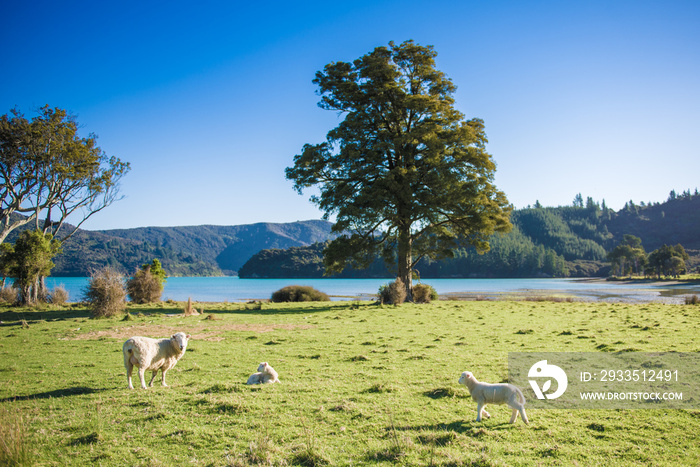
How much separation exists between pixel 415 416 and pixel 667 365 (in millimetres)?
6147

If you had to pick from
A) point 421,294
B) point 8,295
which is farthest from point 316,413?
point 8,295

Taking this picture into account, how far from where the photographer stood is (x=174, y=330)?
1483cm

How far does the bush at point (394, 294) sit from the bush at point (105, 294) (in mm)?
15900

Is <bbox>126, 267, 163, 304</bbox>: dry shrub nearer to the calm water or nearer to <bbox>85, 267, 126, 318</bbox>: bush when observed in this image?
the calm water

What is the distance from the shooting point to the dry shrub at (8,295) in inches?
1098

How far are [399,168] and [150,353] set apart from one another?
20548mm

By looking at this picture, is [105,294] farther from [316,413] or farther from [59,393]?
[316,413]

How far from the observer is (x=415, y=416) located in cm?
572

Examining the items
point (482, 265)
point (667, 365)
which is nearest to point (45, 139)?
point (667, 365)

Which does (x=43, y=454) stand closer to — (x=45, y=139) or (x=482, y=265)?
(x=45, y=139)

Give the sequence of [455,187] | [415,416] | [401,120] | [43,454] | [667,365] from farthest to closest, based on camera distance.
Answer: [401,120] → [455,187] → [667,365] → [415,416] → [43,454]

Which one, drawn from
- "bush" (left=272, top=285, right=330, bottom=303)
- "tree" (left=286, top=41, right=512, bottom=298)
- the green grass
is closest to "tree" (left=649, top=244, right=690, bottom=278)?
"tree" (left=286, top=41, right=512, bottom=298)

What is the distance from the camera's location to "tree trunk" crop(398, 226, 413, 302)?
27.5m

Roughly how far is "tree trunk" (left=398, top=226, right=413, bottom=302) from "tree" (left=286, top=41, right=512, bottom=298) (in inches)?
2.9
